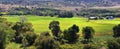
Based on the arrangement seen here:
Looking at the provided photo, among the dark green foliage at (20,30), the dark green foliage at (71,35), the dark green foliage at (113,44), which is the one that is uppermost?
the dark green foliage at (113,44)

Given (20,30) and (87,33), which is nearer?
(87,33)

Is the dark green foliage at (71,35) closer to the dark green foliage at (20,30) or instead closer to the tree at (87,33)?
the tree at (87,33)

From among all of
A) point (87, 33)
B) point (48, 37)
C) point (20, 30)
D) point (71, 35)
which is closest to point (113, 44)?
point (48, 37)

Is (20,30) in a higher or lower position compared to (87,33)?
lower

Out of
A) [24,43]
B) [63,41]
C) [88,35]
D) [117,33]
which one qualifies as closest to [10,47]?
[24,43]

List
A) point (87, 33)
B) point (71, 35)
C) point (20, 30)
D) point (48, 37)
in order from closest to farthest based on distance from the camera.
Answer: point (48, 37) → point (71, 35) → point (87, 33) → point (20, 30)

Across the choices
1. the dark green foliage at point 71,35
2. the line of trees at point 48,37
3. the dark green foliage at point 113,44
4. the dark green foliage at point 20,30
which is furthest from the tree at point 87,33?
the dark green foliage at point 20,30

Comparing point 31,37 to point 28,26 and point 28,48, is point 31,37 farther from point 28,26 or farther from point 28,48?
point 28,26

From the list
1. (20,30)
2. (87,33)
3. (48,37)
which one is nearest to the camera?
(48,37)

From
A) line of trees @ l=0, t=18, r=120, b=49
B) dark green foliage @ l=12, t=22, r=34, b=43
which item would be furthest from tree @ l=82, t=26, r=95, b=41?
dark green foliage @ l=12, t=22, r=34, b=43

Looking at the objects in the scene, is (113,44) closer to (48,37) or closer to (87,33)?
(48,37)

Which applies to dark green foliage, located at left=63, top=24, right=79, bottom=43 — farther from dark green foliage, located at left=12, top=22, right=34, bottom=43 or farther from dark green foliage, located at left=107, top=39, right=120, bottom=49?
dark green foliage, located at left=107, top=39, right=120, bottom=49
